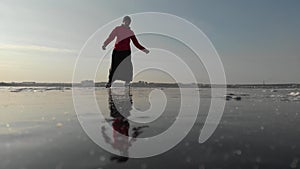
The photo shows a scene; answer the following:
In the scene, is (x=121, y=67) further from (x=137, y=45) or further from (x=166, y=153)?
(x=166, y=153)

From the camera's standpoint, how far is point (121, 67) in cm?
1327

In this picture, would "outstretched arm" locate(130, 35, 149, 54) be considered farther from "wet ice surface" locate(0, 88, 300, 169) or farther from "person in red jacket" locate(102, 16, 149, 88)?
"wet ice surface" locate(0, 88, 300, 169)

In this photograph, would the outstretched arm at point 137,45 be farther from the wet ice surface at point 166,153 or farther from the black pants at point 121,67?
the wet ice surface at point 166,153

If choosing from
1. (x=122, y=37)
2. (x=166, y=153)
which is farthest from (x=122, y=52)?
(x=166, y=153)

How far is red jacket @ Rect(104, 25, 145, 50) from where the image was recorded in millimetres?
12500

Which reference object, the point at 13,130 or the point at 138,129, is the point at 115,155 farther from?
the point at 13,130

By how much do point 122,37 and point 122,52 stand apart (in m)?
0.73

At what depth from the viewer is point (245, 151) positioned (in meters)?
4.82

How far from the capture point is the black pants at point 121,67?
12.9 metres

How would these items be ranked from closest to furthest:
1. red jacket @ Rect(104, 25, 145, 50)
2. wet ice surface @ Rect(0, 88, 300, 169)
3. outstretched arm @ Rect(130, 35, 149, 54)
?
wet ice surface @ Rect(0, 88, 300, 169), red jacket @ Rect(104, 25, 145, 50), outstretched arm @ Rect(130, 35, 149, 54)

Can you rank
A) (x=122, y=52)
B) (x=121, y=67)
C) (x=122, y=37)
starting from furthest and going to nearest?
(x=121, y=67), (x=122, y=52), (x=122, y=37)

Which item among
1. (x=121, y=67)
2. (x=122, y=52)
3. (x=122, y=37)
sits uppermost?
(x=122, y=37)

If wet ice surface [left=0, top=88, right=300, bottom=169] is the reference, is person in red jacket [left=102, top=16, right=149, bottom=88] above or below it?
above

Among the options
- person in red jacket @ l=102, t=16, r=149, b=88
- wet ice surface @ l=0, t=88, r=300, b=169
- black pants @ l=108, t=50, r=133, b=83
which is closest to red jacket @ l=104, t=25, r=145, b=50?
person in red jacket @ l=102, t=16, r=149, b=88
